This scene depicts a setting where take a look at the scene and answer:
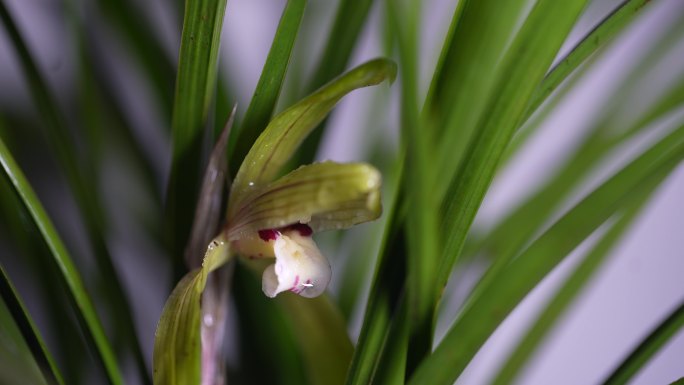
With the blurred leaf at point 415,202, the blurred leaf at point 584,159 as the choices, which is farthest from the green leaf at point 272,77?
the blurred leaf at point 584,159

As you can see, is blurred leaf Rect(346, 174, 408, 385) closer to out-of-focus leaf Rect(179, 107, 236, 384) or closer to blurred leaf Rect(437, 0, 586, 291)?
blurred leaf Rect(437, 0, 586, 291)

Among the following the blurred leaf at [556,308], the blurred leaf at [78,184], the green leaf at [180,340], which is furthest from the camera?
the blurred leaf at [556,308]

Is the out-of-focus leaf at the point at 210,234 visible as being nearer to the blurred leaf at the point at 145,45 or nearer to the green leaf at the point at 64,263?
the green leaf at the point at 64,263

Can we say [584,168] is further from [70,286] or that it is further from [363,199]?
[70,286]

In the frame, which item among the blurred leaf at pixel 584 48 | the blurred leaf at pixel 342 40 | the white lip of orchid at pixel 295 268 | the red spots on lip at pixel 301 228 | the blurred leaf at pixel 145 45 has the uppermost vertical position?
the blurred leaf at pixel 145 45

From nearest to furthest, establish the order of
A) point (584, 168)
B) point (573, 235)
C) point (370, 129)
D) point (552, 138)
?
point (573, 235) < point (584, 168) < point (370, 129) < point (552, 138)

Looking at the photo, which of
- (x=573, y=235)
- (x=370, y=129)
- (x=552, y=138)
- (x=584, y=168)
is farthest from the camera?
(x=552, y=138)

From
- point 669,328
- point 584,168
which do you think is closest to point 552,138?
point 584,168

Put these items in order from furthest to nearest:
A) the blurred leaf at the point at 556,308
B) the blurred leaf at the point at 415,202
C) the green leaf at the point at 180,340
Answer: the blurred leaf at the point at 556,308
the green leaf at the point at 180,340
the blurred leaf at the point at 415,202
